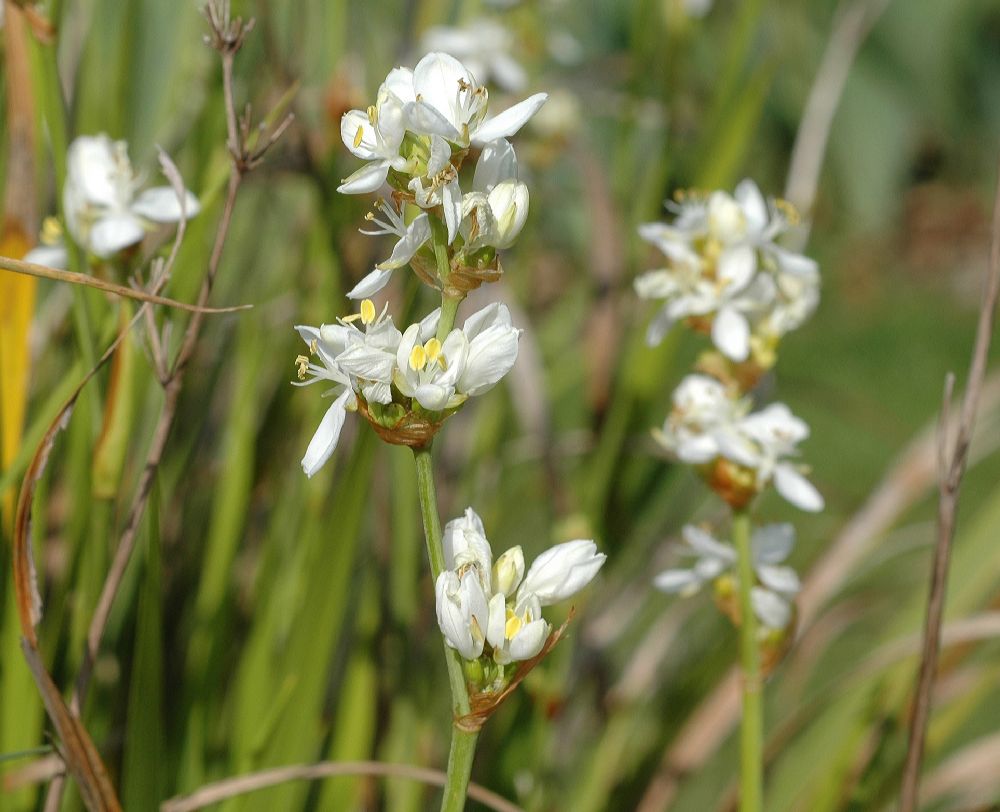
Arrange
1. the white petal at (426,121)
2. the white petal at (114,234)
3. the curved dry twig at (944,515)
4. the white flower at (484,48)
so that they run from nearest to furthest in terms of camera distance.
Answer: the white petal at (426,121) < the curved dry twig at (944,515) < the white petal at (114,234) < the white flower at (484,48)

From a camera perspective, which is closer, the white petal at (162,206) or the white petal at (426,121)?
the white petal at (426,121)

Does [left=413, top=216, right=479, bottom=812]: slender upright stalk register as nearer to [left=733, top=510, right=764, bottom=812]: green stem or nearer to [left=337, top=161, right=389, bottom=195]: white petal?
[left=337, top=161, right=389, bottom=195]: white petal

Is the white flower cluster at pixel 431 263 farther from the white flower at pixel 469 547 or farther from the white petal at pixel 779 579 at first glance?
the white petal at pixel 779 579

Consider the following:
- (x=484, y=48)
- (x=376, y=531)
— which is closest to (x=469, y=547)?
(x=376, y=531)

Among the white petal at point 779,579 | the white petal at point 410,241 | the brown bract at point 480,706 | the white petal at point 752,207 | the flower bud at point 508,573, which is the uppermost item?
the white petal at point 752,207

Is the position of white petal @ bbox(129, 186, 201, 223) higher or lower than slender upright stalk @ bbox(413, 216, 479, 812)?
higher

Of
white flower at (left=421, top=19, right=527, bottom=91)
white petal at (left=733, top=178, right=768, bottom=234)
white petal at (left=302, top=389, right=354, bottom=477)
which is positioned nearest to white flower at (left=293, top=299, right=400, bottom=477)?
white petal at (left=302, top=389, right=354, bottom=477)

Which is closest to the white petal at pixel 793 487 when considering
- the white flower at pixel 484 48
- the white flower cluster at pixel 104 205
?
the white flower cluster at pixel 104 205
